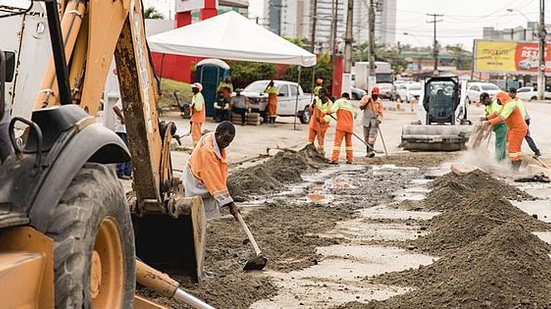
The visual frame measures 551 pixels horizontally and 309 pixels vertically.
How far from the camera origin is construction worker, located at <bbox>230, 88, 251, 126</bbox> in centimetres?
3344

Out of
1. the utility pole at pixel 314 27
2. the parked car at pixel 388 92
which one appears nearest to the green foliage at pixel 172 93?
the utility pole at pixel 314 27

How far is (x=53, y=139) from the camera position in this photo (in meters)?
4.16

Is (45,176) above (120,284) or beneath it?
above

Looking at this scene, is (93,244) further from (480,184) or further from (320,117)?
(320,117)

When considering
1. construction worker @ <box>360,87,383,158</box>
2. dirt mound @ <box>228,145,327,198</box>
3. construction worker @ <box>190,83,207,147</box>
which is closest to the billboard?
construction worker @ <box>360,87,383,158</box>

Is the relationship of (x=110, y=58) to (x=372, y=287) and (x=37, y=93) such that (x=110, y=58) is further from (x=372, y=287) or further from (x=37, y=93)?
(x=372, y=287)

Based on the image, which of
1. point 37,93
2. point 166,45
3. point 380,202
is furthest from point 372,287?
point 166,45

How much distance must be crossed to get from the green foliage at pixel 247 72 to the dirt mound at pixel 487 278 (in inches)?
1309

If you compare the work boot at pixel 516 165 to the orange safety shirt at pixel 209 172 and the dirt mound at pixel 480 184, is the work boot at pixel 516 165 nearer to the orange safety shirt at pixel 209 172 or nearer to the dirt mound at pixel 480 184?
the dirt mound at pixel 480 184

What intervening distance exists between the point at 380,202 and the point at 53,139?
11.1 metres

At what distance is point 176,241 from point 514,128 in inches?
521

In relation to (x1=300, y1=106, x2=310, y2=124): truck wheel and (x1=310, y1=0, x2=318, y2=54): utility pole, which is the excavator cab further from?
(x1=310, y1=0, x2=318, y2=54): utility pole

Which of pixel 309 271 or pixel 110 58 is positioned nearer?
pixel 110 58

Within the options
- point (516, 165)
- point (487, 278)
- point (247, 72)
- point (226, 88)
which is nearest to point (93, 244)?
point (487, 278)
